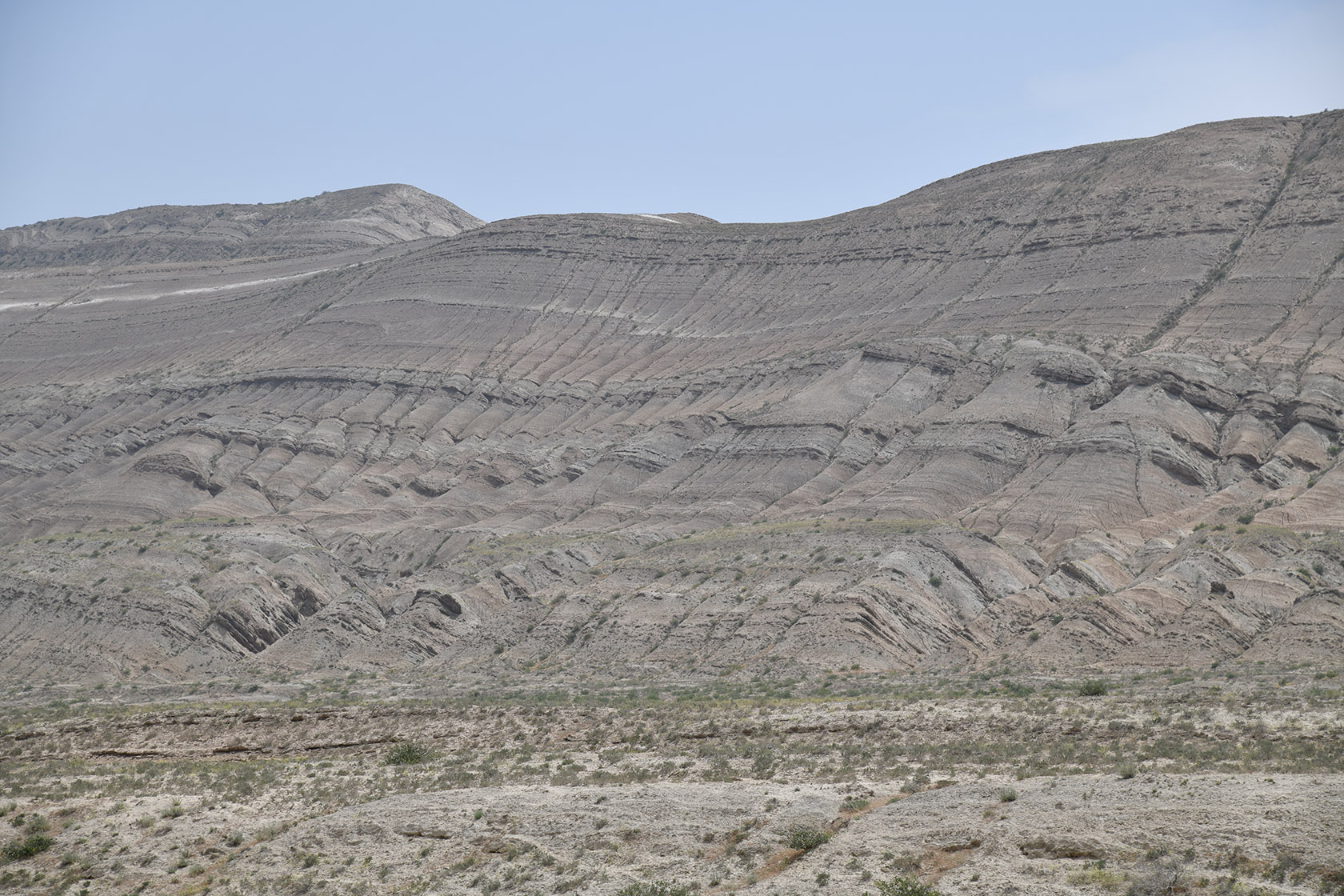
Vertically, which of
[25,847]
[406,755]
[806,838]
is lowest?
[406,755]

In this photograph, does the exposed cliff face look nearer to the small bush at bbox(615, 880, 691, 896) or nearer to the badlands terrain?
the badlands terrain

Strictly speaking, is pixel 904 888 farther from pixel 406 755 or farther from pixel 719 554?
pixel 719 554

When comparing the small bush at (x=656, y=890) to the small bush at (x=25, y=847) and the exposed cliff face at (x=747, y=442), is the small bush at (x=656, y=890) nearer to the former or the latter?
the small bush at (x=25, y=847)

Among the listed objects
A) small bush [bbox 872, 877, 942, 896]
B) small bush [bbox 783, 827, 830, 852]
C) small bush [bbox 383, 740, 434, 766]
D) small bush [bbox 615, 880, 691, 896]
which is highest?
small bush [bbox 872, 877, 942, 896]

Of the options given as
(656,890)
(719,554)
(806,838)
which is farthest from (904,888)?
(719,554)

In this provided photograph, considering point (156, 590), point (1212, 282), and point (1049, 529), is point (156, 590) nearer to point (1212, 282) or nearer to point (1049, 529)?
point (1049, 529)

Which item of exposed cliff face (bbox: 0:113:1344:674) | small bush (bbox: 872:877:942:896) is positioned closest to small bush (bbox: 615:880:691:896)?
small bush (bbox: 872:877:942:896)

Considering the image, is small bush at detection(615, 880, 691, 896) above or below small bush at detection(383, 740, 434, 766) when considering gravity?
above

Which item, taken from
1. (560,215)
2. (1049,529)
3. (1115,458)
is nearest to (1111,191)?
(1115,458)

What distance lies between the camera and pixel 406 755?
29.4 meters

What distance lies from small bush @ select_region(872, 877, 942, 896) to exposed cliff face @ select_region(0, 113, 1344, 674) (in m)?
24.7

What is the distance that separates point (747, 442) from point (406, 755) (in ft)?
155

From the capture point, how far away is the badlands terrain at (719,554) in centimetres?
2172

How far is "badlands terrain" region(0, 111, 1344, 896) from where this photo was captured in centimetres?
2172
